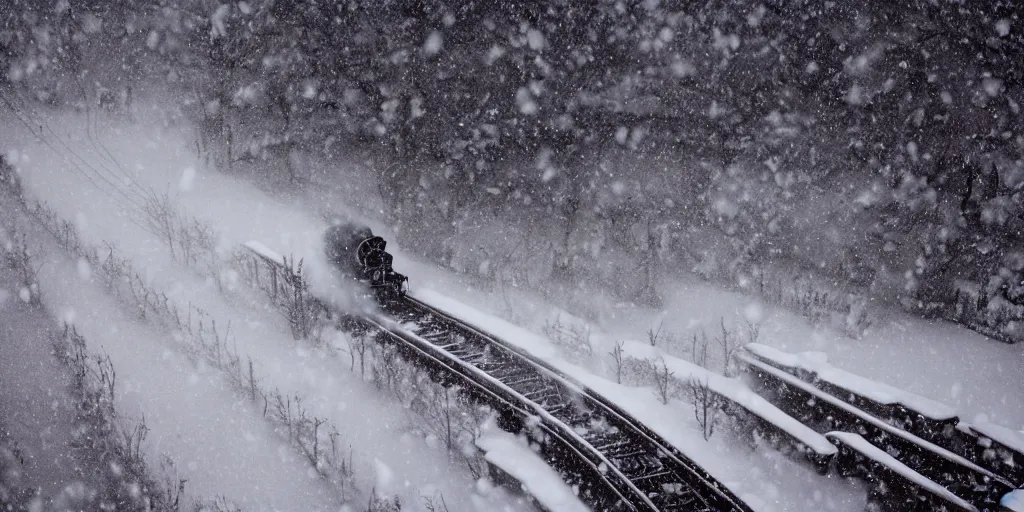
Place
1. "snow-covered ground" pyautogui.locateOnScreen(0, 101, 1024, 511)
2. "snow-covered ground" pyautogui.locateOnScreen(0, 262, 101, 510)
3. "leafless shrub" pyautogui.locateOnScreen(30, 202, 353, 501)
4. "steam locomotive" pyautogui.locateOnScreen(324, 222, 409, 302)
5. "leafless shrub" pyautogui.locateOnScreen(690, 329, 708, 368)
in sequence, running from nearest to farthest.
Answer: "snow-covered ground" pyautogui.locateOnScreen(0, 262, 101, 510) → "leafless shrub" pyautogui.locateOnScreen(30, 202, 353, 501) → "snow-covered ground" pyautogui.locateOnScreen(0, 101, 1024, 511) → "leafless shrub" pyautogui.locateOnScreen(690, 329, 708, 368) → "steam locomotive" pyautogui.locateOnScreen(324, 222, 409, 302)

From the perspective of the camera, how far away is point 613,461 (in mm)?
5844

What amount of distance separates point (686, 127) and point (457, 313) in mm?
6823

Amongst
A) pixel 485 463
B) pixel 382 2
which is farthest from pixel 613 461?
pixel 382 2

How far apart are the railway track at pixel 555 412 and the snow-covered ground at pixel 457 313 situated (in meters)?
0.28

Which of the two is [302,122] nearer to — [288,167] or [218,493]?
[288,167]

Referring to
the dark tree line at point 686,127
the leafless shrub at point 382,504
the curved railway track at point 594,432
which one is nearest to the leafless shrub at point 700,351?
the dark tree line at point 686,127

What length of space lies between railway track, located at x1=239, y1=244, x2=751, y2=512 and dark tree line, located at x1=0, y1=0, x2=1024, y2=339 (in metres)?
4.63

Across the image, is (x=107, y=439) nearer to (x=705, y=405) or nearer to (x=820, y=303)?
(x=705, y=405)

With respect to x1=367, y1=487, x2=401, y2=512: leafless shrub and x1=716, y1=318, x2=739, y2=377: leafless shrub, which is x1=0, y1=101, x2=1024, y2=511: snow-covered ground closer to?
x1=367, y1=487, x2=401, y2=512: leafless shrub

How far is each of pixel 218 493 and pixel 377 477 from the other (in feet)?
4.78

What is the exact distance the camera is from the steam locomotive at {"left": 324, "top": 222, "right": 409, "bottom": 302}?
967 cm

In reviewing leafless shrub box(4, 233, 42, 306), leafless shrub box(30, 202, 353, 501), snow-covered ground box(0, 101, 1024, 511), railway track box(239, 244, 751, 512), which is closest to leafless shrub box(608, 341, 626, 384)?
snow-covered ground box(0, 101, 1024, 511)

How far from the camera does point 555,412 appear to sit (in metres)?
6.74

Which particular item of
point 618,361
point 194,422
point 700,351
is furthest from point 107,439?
point 700,351
